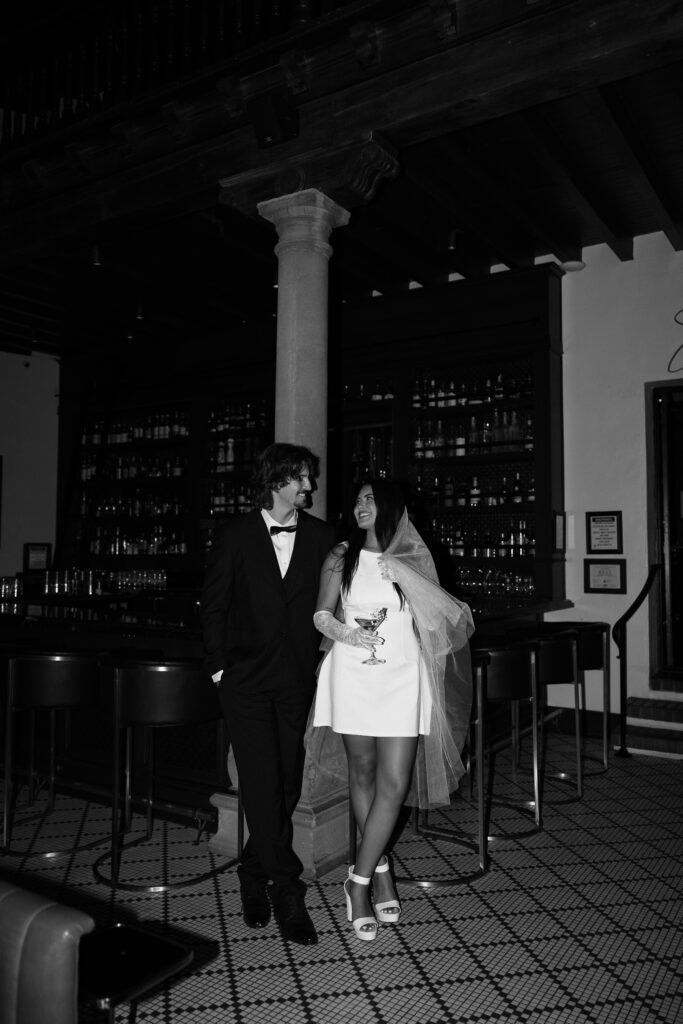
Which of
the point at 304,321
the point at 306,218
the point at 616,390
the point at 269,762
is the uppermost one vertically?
the point at 306,218

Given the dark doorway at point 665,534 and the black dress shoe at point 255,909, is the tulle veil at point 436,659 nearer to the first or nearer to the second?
the black dress shoe at point 255,909

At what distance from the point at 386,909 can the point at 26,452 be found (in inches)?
330

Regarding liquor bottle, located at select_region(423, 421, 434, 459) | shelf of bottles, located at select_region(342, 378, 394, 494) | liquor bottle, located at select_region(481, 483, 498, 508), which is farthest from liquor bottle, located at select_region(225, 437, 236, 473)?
liquor bottle, located at select_region(481, 483, 498, 508)

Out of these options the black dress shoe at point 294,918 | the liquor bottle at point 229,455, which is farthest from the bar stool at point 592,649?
the liquor bottle at point 229,455

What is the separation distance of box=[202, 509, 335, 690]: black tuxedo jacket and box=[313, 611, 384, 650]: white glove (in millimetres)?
142

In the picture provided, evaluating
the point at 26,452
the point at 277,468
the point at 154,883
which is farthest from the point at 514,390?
the point at 26,452

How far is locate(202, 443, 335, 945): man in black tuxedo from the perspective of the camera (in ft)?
9.39

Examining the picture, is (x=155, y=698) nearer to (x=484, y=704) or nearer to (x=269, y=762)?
(x=269, y=762)

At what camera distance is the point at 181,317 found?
8352 mm

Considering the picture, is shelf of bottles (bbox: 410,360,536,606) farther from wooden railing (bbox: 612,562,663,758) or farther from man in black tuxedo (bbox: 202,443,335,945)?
man in black tuxedo (bbox: 202,443,335,945)

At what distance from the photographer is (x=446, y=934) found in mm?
2873

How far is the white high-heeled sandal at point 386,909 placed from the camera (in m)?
2.91

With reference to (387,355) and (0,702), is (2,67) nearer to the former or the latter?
(387,355)

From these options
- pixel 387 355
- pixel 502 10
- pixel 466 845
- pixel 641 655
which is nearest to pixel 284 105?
pixel 502 10
